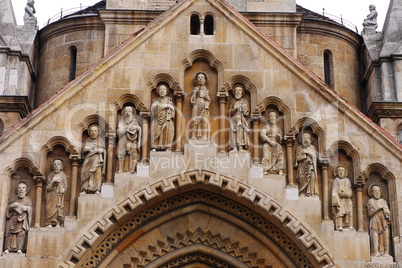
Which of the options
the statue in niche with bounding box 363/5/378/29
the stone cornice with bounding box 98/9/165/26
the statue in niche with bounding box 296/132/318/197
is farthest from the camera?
the statue in niche with bounding box 363/5/378/29

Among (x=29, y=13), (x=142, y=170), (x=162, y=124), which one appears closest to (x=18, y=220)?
(x=142, y=170)

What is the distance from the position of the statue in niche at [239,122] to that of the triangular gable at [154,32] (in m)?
1.16

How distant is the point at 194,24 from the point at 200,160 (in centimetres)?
324

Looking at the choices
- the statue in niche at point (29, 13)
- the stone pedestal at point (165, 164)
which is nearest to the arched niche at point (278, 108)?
the stone pedestal at point (165, 164)

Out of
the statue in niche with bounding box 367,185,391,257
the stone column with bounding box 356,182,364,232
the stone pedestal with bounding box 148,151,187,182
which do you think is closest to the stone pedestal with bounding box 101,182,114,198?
the stone pedestal with bounding box 148,151,187,182

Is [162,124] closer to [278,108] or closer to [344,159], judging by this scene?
[278,108]

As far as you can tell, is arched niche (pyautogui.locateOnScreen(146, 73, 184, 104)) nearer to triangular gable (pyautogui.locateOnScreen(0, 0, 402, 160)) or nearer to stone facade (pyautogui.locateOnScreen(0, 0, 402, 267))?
stone facade (pyautogui.locateOnScreen(0, 0, 402, 267))

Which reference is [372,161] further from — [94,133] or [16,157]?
[16,157]

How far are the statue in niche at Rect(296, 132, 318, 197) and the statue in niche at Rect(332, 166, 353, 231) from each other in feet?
1.36

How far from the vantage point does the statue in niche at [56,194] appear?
21031 mm

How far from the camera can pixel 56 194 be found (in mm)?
21234

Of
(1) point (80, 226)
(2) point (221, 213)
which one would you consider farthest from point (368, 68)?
(1) point (80, 226)

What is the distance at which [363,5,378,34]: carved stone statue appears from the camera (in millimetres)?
27125

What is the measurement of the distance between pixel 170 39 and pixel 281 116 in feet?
9.28
